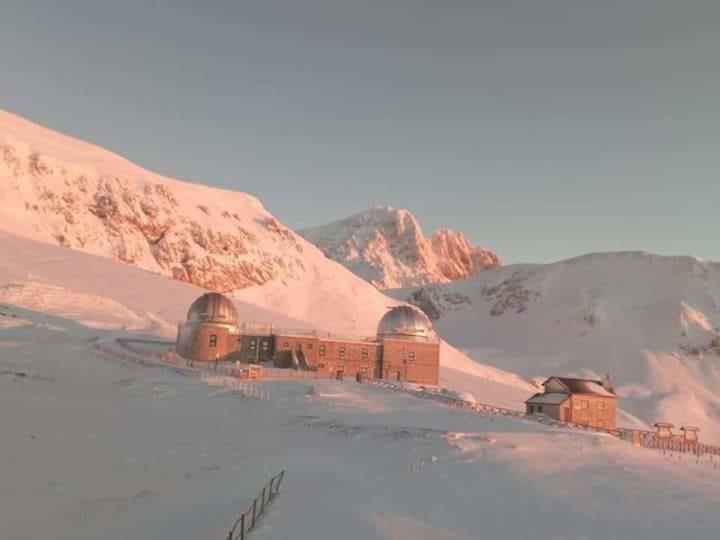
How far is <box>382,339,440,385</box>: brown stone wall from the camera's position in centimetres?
5672

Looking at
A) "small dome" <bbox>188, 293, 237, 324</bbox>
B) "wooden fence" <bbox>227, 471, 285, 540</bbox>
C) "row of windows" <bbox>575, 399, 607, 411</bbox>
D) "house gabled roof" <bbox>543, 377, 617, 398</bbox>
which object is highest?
"small dome" <bbox>188, 293, 237, 324</bbox>

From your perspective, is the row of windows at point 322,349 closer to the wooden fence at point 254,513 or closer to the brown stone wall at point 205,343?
the brown stone wall at point 205,343

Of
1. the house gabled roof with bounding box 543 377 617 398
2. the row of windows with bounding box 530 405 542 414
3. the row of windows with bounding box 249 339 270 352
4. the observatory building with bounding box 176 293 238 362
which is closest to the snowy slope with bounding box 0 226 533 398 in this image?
the observatory building with bounding box 176 293 238 362

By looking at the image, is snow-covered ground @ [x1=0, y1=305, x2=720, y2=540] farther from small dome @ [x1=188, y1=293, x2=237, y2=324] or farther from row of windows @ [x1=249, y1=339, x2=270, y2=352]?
row of windows @ [x1=249, y1=339, x2=270, y2=352]

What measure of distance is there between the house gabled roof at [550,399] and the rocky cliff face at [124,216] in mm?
60582

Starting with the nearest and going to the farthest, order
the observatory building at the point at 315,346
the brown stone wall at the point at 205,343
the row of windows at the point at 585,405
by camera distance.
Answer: the row of windows at the point at 585,405, the brown stone wall at the point at 205,343, the observatory building at the point at 315,346

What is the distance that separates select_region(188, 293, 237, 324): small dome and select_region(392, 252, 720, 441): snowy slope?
6403 cm

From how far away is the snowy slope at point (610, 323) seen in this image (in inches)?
4181

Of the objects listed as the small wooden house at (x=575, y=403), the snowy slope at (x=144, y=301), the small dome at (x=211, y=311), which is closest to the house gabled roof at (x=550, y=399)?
the small wooden house at (x=575, y=403)

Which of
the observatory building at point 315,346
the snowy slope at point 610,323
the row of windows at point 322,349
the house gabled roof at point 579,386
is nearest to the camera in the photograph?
the house gabled roof at point 579,386

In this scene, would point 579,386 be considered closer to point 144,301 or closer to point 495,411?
point 495,411

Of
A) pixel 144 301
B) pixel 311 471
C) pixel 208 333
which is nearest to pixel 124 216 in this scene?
pixel 144 301

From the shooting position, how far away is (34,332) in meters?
48.5

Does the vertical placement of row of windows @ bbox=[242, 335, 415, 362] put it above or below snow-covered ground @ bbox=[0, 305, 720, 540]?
above
